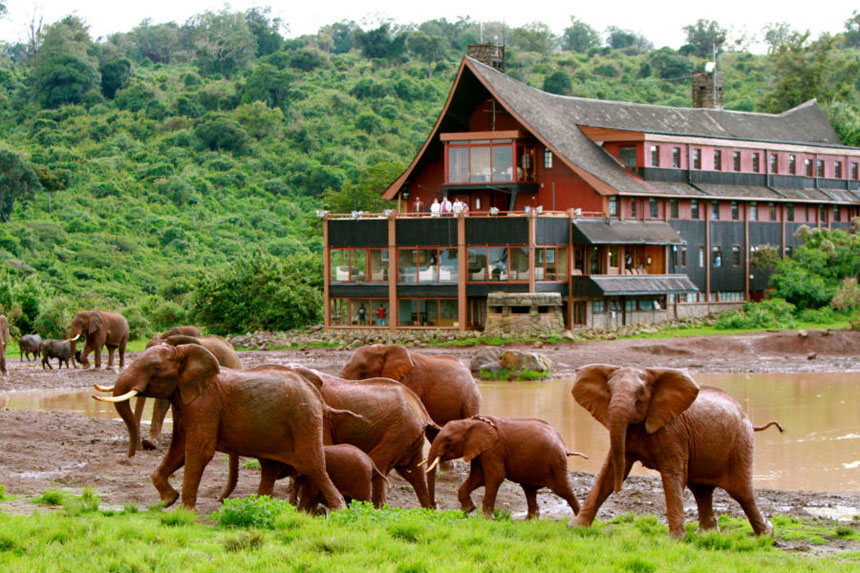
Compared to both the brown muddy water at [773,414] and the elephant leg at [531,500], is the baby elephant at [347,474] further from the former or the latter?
the brown muddy water at [773,414]

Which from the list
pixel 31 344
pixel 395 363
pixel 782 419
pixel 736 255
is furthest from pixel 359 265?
pixel 395 363

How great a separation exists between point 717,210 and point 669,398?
47.7 m

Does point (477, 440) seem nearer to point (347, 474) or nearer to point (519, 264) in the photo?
point (347, 474)

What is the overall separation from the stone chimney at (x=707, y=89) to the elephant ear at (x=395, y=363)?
56322 millimetres

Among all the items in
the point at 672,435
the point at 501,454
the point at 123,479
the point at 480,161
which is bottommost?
the point at 123,479

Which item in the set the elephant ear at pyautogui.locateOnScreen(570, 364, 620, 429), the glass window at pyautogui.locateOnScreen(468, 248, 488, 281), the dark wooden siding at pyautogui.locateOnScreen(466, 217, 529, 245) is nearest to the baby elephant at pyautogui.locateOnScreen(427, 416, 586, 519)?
the elephant ear at pyautogui.locateOnScreen(570, 364, 620, 429)

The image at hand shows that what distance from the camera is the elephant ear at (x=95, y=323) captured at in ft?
114

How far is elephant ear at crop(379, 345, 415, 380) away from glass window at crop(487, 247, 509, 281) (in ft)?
103

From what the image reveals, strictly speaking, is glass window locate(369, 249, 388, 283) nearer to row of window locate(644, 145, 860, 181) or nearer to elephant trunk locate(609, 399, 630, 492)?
row of window locate(644, 145, 860, 181)

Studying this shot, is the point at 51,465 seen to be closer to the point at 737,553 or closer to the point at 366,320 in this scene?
the point at 737,553

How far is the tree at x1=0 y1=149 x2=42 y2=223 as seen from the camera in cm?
Answer: 6912

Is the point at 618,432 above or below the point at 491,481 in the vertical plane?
above

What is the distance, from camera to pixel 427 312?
4906cm

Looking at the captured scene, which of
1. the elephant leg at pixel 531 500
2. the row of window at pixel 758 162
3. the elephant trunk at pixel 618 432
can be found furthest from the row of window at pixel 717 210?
the elephant trunk at pixel 618 432
